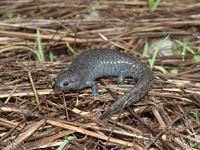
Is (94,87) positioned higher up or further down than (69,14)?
further down

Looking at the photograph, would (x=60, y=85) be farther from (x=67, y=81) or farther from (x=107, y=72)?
(x=107, y=72)

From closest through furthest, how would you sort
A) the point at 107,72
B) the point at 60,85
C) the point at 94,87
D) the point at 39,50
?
the point at 60,85
the point at 94,87
the point at 107,72
the point at 39,50

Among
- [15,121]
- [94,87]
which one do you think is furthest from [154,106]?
[15,121]

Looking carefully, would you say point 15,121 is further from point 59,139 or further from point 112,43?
point 112,43

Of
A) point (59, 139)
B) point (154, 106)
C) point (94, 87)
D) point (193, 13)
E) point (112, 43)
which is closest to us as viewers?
point (59, 139)

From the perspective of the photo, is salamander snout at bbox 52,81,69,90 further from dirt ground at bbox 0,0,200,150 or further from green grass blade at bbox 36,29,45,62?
green grass blade at bbox 36,29,45,62

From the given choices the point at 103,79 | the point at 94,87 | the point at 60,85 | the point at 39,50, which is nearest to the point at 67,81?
the point at 60,85

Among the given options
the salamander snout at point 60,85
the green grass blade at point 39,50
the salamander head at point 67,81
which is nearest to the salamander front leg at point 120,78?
the salamander head at point 67,81

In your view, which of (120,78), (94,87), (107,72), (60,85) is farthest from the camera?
(107,72)

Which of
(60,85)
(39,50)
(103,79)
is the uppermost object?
(39,50)
